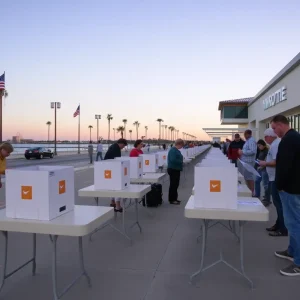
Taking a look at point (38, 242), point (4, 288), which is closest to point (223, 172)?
point (4, 288)

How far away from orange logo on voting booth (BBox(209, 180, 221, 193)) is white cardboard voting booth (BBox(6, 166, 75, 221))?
60.5 inches

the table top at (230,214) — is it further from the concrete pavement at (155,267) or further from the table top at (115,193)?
the table top at (115,193)

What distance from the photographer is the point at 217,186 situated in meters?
3.80

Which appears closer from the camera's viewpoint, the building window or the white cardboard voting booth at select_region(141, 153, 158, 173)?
the white cardboard voting booth at select_region(141, 153, 158, 173)

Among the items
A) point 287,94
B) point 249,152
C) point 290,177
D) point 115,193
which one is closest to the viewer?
point 290,177

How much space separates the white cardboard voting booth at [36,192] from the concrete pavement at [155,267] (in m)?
0.93

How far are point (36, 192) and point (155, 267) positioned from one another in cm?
193

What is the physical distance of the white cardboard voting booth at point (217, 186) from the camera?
378 cm

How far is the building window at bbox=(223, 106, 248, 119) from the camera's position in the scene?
140 ft

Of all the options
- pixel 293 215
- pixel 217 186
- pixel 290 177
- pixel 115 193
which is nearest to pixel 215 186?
pixel 217 186

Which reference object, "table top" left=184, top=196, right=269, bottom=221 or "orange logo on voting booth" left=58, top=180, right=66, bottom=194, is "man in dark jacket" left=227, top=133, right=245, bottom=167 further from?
"orange logo on voting booth" left=58, top=180, right=66, bottom=194

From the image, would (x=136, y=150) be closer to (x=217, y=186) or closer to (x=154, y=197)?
(x=154, y=197)

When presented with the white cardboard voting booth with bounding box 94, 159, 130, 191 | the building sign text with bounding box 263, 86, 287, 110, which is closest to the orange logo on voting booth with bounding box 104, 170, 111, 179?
the white cardboard voting booth with bounding box 94, 159, 130, 191

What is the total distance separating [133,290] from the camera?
3.71 metres
